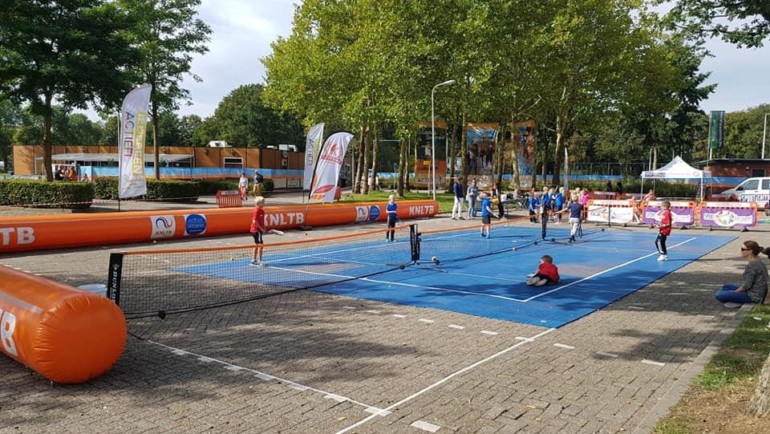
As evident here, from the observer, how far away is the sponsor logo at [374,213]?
28.9m

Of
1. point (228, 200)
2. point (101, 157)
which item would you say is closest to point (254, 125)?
point (101, 157)

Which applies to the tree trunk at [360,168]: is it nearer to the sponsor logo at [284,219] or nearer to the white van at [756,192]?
the sponsor logo at [284,219]

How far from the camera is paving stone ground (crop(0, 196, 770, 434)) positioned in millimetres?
5652

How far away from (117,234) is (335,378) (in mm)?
14480

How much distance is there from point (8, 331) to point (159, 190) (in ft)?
92.8

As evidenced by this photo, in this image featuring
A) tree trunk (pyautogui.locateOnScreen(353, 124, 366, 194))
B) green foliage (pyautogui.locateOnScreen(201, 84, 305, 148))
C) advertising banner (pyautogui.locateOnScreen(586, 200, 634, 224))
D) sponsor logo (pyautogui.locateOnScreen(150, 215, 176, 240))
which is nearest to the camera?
sponsor logo (pyautogui.locateOnScreen(150, 215, 176, 240))

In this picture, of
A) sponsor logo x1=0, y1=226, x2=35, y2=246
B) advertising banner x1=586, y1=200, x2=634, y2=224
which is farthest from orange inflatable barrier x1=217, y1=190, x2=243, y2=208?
advertising banner x1=586, y1=200, x2=634, y2=224

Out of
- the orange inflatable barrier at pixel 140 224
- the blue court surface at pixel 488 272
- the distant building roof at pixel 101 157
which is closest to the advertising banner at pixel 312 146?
the orange inflatable barrier at pixel 140 224

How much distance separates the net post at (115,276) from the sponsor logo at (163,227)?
1142 centimetres

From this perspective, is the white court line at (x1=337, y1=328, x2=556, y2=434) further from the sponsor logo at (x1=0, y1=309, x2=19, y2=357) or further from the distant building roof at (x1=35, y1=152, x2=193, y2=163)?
the distant building roof at (x1=35, y1=152, x2=193, y2=163)

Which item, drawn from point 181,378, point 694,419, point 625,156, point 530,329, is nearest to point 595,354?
point 530,329

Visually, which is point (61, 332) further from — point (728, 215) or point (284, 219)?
point (728, 215)

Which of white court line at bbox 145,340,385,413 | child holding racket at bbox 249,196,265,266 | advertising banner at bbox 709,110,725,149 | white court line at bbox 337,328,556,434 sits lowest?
white court line at bbox 337,328,556,434

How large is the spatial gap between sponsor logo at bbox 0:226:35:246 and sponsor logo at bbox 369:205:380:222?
15.3 meters
